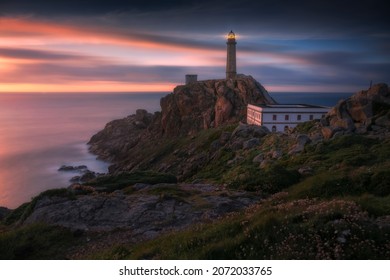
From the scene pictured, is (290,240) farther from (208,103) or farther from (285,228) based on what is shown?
(208,103)

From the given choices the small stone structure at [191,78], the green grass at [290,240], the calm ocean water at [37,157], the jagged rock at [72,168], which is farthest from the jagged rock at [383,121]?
the small stone structure at [191,78]

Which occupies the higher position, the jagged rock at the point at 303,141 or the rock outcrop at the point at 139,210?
the jagged rock at the point at 303,141

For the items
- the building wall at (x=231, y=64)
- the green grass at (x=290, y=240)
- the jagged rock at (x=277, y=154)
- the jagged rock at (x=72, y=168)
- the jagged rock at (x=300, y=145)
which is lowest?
the jagged rock at (x=72, y=168)

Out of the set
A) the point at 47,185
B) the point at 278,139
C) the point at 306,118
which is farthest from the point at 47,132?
the point at 278,139

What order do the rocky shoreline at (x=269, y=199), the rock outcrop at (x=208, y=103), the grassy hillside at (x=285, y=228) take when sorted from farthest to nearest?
the rock outcrop at (x=208, y=103)
the rocky shoreline at (x=269, y=199)
the grassy hillside at (x=285, y=228)

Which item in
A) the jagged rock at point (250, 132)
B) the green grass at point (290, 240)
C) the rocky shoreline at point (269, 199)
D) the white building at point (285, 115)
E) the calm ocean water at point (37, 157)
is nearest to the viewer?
the green grass at point (290, 240)

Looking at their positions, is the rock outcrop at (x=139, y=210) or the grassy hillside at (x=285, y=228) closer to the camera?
the grassy hillside at (x=285, y=228)

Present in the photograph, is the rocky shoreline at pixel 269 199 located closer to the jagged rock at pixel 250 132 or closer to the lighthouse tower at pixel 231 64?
the jagged rock at pixel 250 132

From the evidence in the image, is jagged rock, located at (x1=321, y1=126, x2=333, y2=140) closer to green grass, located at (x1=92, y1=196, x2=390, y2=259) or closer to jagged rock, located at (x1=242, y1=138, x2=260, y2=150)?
jagged rock, located at (x1=242, y1=138, x2=260, y2=150)

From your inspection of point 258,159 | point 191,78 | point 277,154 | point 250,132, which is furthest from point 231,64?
point 277,154

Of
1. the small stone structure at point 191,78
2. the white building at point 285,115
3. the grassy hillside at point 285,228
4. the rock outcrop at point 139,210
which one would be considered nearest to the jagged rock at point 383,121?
the grassy hillside at point 285,228

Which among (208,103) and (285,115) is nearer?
(285,115)

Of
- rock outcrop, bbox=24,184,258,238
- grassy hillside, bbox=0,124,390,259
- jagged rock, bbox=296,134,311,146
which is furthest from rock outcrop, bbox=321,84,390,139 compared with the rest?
rock outcrop, bbox=24,184,258,238
